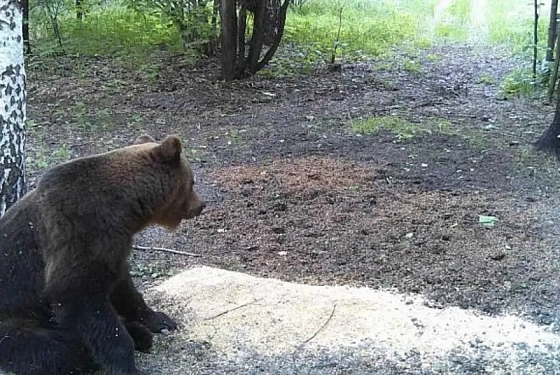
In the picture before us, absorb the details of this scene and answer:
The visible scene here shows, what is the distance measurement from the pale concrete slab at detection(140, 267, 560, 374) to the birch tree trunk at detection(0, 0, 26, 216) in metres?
1.18

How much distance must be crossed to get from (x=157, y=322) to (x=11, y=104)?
174 cm

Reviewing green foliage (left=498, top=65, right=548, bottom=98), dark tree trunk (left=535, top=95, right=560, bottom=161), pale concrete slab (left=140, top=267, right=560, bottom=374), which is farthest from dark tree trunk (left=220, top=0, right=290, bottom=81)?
pale concrete slab (left=140, top=267, right=560, bottom=374)

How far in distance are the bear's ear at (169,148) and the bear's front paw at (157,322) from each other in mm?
938

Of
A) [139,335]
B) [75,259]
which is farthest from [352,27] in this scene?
[75,259]

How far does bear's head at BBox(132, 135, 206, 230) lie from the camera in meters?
3.78

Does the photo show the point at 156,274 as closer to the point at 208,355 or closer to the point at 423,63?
the point at 208,355

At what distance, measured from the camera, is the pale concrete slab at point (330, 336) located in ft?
12.4

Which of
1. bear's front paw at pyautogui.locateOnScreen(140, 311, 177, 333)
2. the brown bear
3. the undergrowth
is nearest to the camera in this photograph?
the brown bear

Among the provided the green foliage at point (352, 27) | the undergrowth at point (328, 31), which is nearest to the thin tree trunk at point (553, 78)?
the undergrowth at point (328, 31)

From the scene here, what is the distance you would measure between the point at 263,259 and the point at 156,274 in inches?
29.8

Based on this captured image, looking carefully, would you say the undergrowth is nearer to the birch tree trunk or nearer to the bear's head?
the birch tree trunk

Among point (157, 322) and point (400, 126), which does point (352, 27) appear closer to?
point (400, 126)

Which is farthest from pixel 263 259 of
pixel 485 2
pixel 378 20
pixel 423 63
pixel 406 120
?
pixel 485 2

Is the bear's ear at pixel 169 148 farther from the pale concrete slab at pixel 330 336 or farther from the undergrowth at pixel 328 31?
the undergrowth at pixel 328 31
